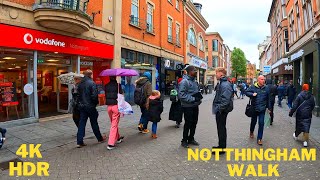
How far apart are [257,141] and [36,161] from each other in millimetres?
5095

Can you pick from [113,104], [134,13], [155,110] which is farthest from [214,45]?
[113,104]

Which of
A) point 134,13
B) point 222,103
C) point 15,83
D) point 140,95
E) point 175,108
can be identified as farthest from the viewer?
point 134,13

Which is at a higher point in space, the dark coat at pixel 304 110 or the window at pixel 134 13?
the window at pixel 134 13

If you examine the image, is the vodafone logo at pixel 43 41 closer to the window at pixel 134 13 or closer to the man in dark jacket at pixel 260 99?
the window at pixel 134 13

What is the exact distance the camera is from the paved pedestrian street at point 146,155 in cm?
425

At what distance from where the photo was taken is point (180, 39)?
24016 mm

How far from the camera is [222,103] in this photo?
17.0 ft

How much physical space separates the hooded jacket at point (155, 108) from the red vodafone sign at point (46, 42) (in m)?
5.07

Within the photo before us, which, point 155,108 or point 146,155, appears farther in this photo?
point 155,108

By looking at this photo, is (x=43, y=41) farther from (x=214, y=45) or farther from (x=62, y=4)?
(x=214, y=45)

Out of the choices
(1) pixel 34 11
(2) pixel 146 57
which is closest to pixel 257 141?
(1) pixel 34 11

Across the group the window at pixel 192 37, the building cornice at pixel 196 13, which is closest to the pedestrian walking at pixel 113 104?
the building cornice at pixel 196 13

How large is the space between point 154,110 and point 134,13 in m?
10.3

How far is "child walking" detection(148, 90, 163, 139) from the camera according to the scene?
22.2 ft
